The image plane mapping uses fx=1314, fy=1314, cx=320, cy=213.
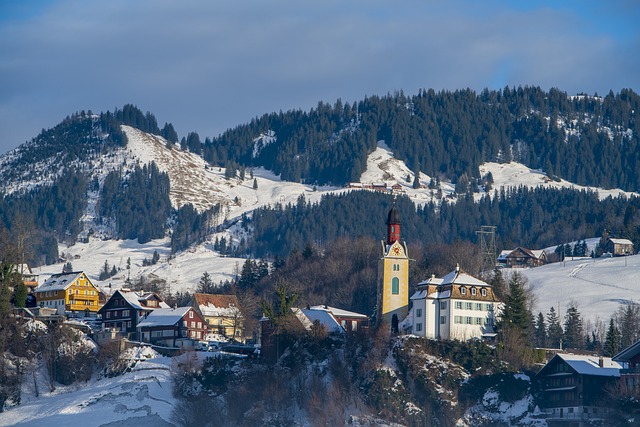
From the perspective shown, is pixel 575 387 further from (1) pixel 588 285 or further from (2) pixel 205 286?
(2) pixel 205 286

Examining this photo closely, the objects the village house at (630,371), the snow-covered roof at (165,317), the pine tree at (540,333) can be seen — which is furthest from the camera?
the snow-covered roof at (165,317)

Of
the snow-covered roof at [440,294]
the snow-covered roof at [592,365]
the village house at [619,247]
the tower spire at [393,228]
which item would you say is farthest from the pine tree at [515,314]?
the village house at [619,247]

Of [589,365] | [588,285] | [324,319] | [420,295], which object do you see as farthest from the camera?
Answer: [588,285]

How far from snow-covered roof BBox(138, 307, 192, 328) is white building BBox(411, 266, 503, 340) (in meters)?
27.9

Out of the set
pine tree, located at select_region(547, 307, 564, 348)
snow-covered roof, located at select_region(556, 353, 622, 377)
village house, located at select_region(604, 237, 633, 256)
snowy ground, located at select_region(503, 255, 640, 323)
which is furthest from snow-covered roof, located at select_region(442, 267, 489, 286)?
village house, located at select_region(604, 237, 633, 256)

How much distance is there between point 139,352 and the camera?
11806cm

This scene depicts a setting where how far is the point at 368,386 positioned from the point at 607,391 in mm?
18176

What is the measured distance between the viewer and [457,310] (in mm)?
106188

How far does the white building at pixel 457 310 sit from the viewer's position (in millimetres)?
105938

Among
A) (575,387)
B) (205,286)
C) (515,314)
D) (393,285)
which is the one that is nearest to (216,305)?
(393,285)

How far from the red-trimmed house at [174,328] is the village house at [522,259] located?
67.6m

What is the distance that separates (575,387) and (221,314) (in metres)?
49.6

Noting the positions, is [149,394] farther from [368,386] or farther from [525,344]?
[525,344]

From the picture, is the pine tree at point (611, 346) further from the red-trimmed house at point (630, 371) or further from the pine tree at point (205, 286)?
the pine tree at point (205, 286)
